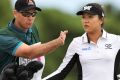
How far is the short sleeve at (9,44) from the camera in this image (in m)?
8.37

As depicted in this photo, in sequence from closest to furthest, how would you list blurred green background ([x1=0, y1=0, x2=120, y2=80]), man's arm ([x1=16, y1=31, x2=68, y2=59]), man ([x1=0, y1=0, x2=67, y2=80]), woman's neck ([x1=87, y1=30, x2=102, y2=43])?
man's arm ([x1=16, y1=31, x2=68, y2=59]) → man ([x1=0, y1=0, x2=67, y2=80]) → woman's neck ([x1=87, y1=30, x2=102, y2=43]) → blurred green background ([x1=0, y1=0, x2=120, y2=80])

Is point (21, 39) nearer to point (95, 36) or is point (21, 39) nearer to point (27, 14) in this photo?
point (27, 14)

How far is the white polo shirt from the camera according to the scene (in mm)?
9352

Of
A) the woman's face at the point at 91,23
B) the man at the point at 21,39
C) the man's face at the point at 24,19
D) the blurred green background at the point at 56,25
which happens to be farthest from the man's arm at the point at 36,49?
the blurred green background at the point at 56,25

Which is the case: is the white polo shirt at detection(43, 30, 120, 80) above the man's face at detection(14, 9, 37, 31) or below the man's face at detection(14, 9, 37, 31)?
below

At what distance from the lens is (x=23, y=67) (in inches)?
320

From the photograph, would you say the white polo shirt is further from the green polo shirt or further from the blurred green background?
the blurred green background

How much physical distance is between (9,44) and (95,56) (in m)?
1.40

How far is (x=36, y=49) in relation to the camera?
26.9 ft

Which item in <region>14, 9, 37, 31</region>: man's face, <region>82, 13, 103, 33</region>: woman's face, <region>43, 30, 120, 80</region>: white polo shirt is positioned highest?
<region>14, 9, 37, 31</region>: man's face

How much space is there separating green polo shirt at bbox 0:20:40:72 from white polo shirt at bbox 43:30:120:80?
1.07 m

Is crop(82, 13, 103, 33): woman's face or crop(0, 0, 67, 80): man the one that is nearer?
crop(0, 0, 67, 80): man

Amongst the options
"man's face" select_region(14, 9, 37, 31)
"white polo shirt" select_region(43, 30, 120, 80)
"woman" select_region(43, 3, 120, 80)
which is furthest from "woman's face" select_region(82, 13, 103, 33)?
"man's face" select_region(14, 9, 37, 31)

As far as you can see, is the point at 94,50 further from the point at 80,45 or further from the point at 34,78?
the point at 34,78
